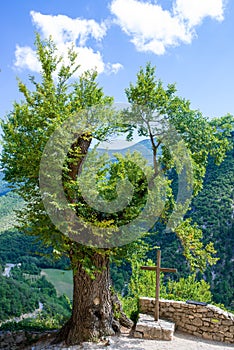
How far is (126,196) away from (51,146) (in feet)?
7.53

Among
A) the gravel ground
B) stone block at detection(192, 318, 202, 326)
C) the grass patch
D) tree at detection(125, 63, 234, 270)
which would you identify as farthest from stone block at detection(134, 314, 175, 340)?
the grass patch

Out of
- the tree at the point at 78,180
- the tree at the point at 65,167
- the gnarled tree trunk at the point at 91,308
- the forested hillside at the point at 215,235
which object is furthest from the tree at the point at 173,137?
the forested hillside at the point at 215,235

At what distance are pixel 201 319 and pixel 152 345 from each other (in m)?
1.91

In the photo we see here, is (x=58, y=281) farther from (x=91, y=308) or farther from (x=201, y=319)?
(x=201, y=319)

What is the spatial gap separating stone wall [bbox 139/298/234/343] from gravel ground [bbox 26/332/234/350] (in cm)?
27

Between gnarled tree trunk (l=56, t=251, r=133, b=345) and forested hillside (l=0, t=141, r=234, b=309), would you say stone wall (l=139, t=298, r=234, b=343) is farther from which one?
forested hillside (l=0, t=141, r=234, b=309)

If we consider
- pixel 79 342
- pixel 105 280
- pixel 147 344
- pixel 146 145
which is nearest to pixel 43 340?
pixel 79 342

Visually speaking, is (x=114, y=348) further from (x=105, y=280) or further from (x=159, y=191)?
(x=159, y=191)

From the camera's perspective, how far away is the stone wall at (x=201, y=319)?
930cm

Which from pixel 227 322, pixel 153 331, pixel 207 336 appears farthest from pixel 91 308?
pixel 227 322

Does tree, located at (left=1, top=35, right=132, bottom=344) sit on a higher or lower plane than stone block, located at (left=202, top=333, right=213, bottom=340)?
higher

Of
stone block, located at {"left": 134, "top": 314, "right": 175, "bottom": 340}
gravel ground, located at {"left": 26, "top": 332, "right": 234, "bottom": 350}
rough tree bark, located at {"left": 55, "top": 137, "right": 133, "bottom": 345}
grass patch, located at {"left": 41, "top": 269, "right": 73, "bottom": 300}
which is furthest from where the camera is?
grass patch, located at {"left": 41, "top": 269, "right": 73, "bottom": 300}

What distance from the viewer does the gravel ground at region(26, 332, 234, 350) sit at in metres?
8.13

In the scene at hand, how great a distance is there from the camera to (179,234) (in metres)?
10.0
